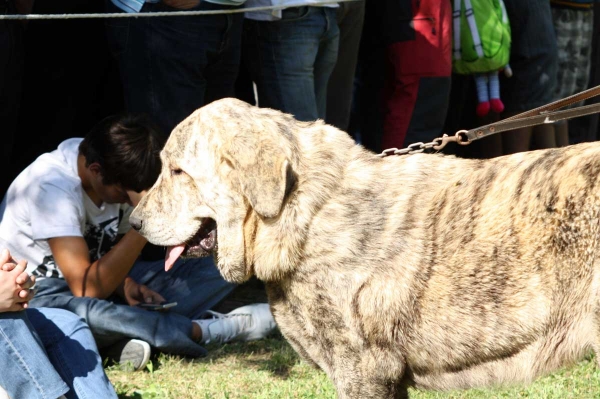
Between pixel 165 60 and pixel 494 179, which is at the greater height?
pixel 165 60

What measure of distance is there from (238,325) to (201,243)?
5.60 ft

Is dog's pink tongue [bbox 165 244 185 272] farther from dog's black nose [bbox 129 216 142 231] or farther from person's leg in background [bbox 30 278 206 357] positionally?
person's leg in background [bbox 30 278 206 357]

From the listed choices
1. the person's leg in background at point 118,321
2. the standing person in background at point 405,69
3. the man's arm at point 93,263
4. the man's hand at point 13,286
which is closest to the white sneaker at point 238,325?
the person's leg in background at point 118,321

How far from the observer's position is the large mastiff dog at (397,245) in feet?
9.97

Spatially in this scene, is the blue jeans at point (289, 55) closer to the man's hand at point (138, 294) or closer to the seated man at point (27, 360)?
the man's hand at point (138, 294)

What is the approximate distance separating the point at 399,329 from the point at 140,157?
1.91 meters

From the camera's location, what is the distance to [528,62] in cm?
707

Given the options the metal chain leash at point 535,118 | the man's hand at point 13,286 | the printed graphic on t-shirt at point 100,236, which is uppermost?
the metal chain leash at point 535,118

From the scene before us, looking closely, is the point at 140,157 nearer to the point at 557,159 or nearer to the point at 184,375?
the point at 184,375

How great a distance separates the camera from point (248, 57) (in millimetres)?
5539

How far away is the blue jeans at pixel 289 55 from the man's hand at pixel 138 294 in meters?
1.28

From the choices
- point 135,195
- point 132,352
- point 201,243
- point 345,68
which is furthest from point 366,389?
point 345,68

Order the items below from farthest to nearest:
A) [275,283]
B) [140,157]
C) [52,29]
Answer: [52,29], [140,157], [275,283]

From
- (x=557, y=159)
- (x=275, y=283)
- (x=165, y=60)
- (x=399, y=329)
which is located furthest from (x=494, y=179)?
(x=165, y=60)
